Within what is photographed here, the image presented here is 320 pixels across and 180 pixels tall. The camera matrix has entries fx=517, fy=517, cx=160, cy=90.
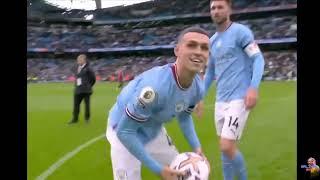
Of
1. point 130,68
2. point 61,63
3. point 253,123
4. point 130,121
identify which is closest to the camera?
point 130,121

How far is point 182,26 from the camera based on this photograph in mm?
6934

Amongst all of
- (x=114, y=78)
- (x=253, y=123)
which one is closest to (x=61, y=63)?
(x=114, y=78)

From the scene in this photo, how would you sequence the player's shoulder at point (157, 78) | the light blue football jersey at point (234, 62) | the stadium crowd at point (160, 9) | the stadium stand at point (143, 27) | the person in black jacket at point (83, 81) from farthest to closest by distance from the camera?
the person in black jacket at point (83, 81), the stadium stand at point (143, 27), the stadium crowd at point (160, 9), the light blue football jersey at point (234, 62), the player's shoulder at point (157, 78)

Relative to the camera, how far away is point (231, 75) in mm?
4441

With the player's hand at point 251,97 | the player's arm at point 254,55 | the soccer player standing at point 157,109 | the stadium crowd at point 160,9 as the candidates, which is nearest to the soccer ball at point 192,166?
the soccer player standing at point 157,109

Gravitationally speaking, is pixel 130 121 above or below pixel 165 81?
below

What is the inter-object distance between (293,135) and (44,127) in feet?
13.8

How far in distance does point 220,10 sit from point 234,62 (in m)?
0.46

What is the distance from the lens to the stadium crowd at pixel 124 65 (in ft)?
27.3

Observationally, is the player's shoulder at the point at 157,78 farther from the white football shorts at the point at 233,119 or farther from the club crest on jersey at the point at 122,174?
the white football shorts at the point at 233,119

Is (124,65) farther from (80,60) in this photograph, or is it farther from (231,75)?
(231,75)

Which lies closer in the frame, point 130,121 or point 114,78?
point 130,121

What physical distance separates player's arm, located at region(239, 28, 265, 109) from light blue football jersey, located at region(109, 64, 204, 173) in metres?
0.90
